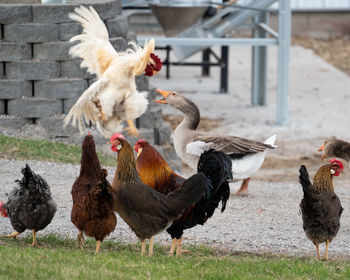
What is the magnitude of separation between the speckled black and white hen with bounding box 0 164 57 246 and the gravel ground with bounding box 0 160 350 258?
723 millimetres

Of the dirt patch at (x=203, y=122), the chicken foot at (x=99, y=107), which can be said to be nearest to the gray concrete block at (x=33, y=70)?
the chicken foot at (x=99, y=107)

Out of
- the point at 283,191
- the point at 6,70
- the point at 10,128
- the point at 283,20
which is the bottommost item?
the point at 283,191

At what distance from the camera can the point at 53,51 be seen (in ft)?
38.8

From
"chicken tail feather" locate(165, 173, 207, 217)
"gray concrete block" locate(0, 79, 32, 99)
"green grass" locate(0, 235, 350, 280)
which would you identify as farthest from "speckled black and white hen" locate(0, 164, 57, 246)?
"gray concrete block" locate(0, 79, 32, 99)

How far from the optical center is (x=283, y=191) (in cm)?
1068

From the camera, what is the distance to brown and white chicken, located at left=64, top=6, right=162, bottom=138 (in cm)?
897

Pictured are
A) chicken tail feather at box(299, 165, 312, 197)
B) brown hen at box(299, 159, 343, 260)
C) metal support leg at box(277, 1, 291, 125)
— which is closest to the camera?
chicken tail feather at box(299, 165, 312, 197)

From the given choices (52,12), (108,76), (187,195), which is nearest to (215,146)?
(108,76)

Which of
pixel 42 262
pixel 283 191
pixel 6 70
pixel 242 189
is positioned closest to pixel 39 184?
pixel 42 262

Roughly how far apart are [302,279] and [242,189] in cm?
421

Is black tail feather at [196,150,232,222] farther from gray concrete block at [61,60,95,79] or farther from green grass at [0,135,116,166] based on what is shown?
gray concrete block at [61,60,95,79]

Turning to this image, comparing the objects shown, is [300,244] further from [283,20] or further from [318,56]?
[318,56]

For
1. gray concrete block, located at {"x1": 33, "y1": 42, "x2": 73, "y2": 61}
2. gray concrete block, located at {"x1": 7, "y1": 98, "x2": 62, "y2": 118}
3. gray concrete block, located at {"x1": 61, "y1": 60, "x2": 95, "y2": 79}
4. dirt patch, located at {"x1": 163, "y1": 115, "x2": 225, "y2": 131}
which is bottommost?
dirt patch, located at {"x1": 163, "y1": 115, "x2": 225, "y2": 131}

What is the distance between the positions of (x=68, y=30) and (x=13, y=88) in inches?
54.1
